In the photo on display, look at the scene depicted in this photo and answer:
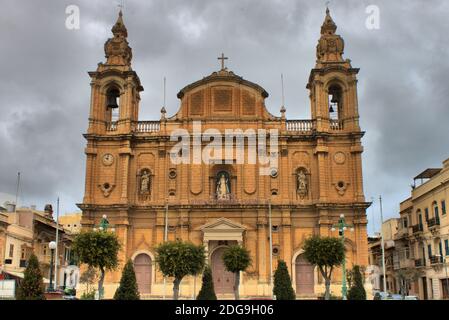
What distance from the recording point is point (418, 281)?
4684cm

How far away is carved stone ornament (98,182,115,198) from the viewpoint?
139 feet

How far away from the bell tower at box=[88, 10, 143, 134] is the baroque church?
0.31ft

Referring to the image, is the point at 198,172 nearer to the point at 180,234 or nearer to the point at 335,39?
the point at 180,234

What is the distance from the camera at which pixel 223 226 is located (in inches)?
1591

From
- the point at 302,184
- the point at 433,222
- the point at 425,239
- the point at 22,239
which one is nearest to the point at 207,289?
the point at 302,184

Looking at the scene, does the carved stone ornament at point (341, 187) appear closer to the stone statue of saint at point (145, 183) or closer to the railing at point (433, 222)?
the railing at point (433, 222)

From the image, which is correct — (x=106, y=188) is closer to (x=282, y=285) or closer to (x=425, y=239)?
(x=282, y=285)

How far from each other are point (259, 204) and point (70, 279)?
2436 cm

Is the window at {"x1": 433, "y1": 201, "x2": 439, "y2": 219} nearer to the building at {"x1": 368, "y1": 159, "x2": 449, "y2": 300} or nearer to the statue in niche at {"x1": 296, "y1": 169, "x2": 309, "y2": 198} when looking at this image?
the building at {"x1": 368, "y1": 159, "x2": 449, "y2": 300}

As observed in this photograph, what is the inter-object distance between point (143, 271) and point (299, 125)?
1723cm

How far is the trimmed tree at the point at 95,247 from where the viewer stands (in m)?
29.9

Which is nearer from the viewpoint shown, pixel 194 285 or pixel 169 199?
pixel 194 285

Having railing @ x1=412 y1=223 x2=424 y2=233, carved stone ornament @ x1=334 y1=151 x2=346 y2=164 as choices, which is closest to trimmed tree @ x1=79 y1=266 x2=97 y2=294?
carved stone ornament @ x1=334 y1=151 x2=346 y2=164
